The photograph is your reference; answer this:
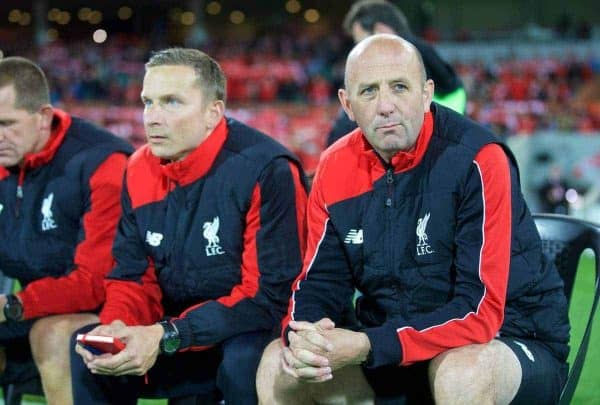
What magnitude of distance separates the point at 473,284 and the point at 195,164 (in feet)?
2.99

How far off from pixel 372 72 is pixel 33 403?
204cm

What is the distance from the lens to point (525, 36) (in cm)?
1886

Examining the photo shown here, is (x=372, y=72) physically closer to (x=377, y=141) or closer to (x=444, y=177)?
(x=377, y=141)

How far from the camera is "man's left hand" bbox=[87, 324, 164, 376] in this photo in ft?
7.75

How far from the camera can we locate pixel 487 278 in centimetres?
225

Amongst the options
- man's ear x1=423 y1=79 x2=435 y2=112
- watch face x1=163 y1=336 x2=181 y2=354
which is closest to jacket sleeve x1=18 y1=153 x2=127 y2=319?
watch face x1=163 y1=336 x2=181 y2=354

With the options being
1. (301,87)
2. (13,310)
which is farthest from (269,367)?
(301,87)

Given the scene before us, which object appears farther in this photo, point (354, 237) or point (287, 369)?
Result: point (354, 237)

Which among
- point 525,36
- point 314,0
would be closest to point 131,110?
point 525,36

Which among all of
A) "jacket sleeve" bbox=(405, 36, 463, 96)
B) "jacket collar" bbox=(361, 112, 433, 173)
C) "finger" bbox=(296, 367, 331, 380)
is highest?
"jacket sleeve" bbox=(405, 36, 463, 96)

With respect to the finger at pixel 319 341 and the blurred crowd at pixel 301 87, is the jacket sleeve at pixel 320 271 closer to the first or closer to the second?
the finger at pixel 319 341

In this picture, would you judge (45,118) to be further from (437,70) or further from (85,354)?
(437,70)

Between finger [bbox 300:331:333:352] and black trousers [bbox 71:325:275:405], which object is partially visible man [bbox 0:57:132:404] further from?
finger [bbox 300:331:333:352]

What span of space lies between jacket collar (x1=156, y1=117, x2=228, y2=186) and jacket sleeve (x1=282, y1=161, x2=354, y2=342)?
1.23ft
